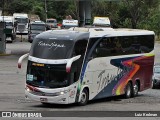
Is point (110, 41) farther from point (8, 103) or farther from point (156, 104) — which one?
point (8, 103)

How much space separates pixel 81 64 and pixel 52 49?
55.8 inches

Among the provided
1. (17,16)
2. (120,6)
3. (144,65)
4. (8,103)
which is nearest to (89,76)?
(8,103)

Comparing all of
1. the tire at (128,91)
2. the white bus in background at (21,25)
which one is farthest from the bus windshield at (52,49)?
the white bus in background at (21,25)

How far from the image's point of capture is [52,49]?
22.0 m

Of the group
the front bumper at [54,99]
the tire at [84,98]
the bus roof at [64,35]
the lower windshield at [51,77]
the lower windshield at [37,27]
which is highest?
the bus roof at [64,35]

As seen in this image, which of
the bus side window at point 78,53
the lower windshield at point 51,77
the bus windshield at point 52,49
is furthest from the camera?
the bus side window at point 78,53

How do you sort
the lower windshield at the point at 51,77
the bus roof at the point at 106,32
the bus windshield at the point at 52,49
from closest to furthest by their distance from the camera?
the lower windshield at the point at 51,77
the bus windshield at the point at 52,49
the bus roof at the point at 106,32

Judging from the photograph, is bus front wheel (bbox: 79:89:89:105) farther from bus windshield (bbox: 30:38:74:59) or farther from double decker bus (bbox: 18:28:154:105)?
bus windshield (bbox: 30:38:74:59)

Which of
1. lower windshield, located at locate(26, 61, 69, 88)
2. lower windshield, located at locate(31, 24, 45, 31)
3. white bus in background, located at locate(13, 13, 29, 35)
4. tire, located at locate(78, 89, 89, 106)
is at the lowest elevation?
white bus in background, located at locate(13, 13, 29, 35)

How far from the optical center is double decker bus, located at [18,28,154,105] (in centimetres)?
2155

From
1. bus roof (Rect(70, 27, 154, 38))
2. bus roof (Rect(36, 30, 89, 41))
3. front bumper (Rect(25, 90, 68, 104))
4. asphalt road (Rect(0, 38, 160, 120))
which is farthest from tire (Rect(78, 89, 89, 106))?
bus roof (Rect(70, 27, 154, 38))

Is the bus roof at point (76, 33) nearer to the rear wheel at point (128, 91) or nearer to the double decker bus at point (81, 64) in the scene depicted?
the double decker bus at point (81, 64)

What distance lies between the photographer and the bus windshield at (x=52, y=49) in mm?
21812

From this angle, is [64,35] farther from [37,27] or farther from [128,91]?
[37,27]
